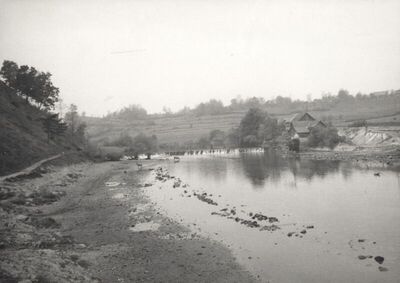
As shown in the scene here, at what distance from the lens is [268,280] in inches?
667

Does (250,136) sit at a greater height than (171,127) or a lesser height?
lesser

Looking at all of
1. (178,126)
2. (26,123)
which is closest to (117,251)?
(26,123)

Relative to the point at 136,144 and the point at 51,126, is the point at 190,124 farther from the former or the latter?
the point at 51,126

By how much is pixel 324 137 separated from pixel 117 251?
72809 mm

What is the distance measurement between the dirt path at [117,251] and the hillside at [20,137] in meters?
17.5

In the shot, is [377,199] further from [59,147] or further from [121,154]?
[121,154]

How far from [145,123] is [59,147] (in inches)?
4372

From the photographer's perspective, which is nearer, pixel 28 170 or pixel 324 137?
pixel 28 170

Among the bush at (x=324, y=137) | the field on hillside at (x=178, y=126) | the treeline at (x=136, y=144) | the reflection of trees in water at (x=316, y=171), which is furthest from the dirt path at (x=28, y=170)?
the field on hillside at (x=178, y=126)

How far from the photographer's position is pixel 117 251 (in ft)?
67.9

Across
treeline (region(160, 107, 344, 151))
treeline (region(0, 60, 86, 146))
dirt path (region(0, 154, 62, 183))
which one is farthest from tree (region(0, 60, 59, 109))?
treeline (region(160, 107, 344, 151))

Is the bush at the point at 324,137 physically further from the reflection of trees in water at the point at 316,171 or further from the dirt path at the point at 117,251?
the dirt path at the point at 117,251

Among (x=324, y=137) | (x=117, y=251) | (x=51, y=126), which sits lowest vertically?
(x=117, y=251)

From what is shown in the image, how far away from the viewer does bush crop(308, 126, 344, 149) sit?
8088cm
